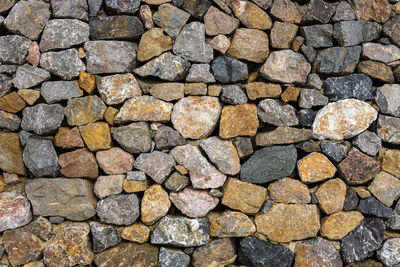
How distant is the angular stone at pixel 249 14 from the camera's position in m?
2.95

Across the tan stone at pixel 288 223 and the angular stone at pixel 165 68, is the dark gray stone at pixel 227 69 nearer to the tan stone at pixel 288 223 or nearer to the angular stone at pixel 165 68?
the angular stone at pixel 165 68

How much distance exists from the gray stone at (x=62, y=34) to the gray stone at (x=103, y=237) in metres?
1.55

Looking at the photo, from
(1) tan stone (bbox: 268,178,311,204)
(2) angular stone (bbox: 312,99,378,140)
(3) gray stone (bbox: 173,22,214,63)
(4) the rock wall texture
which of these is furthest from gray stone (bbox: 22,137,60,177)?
(2) angular stone (bbox: 312,99,378,140)

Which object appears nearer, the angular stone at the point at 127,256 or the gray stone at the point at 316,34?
the angular stone at the point at 127,256

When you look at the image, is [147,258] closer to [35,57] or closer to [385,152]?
[35,57]

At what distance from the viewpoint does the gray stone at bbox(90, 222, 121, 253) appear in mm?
2756

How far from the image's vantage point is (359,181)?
2.93m

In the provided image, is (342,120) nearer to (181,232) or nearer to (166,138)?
(166,138)

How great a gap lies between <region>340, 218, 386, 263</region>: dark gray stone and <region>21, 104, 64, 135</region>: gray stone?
105 inches

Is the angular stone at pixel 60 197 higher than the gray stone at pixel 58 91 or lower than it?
lower

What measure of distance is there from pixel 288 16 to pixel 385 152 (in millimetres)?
1491

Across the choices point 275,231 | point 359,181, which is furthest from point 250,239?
point 359,181

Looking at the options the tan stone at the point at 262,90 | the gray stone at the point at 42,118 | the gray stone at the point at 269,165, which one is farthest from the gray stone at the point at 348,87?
the gray stone at the point at 42,118

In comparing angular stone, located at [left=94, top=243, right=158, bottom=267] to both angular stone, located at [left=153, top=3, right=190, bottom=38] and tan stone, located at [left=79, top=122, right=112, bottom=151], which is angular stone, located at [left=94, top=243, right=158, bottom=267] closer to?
tan stone, located at [left=79, top=122, right=112, bottom=151]
